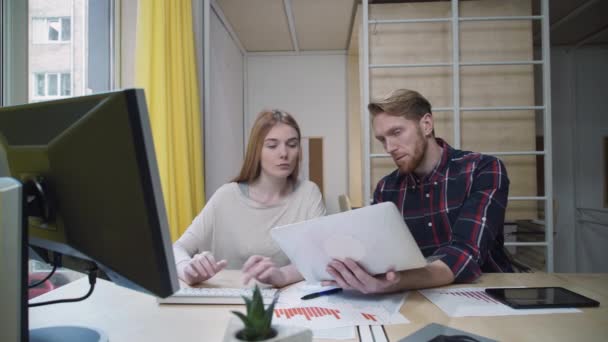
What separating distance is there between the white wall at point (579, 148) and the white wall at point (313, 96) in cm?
229

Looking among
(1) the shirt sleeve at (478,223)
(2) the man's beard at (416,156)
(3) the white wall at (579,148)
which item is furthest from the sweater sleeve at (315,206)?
Result: (3) the white wall at (579,148)

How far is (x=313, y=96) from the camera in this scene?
171 inches

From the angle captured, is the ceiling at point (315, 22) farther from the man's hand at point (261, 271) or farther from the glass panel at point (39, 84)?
the man's hand at point (261, 271)

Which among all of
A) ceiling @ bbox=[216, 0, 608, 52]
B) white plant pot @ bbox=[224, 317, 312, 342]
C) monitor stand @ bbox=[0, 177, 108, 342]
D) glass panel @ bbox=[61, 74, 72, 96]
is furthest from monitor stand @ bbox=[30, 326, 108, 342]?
ceiling @ bbox=[216, 0, 608, 52]

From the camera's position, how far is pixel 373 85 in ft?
9.18

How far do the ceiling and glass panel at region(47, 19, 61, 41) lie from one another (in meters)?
1.39

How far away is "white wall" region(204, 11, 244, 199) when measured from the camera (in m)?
3.06

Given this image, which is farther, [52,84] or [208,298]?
[52,84]

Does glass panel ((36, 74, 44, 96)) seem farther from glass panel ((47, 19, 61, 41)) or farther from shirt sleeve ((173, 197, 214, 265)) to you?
shirt sleeve ((173, 197, 214, 265))

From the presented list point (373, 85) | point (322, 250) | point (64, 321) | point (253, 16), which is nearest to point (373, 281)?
point (322, 250)

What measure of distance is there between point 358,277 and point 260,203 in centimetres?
90

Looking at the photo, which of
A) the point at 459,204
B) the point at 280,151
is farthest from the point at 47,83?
the point at 459,204

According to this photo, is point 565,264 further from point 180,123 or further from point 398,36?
point 180,123

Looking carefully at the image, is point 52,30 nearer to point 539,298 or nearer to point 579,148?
point 539,298
